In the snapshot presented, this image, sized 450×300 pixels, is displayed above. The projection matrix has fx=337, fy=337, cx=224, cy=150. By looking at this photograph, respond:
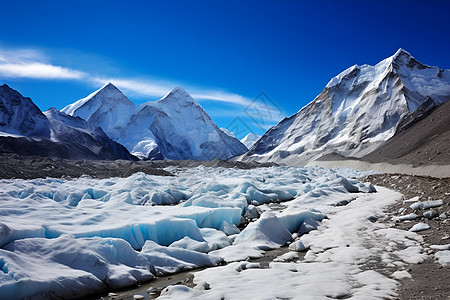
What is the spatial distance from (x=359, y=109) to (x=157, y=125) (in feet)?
326

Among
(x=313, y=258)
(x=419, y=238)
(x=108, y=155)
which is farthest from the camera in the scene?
(x=108, y=155)

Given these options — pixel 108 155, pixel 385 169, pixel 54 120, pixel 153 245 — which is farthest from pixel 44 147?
pixel 153 245

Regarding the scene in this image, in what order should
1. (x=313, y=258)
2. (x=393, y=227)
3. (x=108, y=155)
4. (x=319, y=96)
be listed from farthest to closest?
(x=319, y=96) → (x=108, y=155) → (x=393, y=227) → (x=313, y=258)

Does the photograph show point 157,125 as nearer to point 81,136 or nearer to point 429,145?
point 81,136

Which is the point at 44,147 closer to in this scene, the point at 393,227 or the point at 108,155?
the point at 108,155

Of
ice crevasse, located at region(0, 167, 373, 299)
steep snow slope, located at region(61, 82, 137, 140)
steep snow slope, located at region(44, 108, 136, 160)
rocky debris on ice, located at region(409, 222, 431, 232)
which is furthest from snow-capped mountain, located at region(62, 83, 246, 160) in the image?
rocky debris on ice, located at region(409, 222, 431, 232)

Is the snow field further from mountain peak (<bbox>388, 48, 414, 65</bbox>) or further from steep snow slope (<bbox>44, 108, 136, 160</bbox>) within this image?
mountain peak (<bbox>388, 48, 414, 65</bbox>)

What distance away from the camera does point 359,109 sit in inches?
3708

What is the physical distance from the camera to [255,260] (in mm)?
6695

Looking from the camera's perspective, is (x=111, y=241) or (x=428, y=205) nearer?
(x=111, y=241)

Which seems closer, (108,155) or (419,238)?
(419,238)

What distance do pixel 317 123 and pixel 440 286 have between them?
104 metres

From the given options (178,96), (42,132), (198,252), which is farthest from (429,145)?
(178,96)

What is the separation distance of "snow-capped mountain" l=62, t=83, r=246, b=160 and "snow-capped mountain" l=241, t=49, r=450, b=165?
167ft
